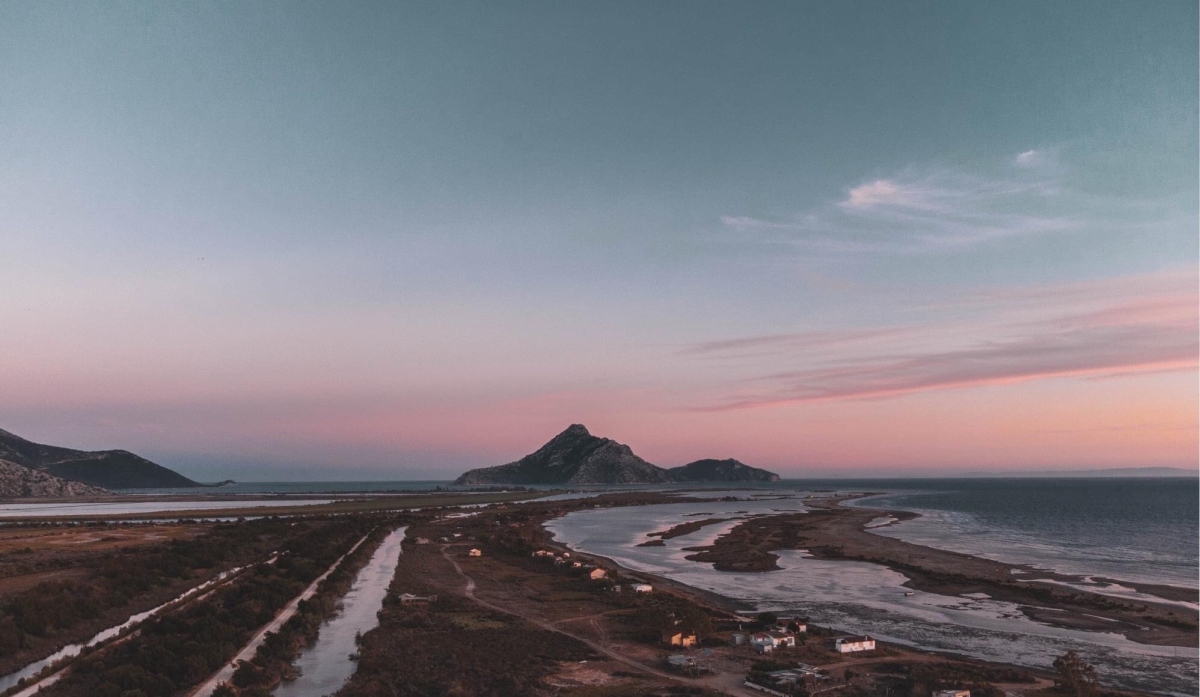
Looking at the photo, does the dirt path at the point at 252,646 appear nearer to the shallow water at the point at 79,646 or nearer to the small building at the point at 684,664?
the shallow water at the point at 79,646

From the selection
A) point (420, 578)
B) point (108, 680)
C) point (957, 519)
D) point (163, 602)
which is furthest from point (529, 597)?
point (957, 519)

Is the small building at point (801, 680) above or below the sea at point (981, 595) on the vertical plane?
above

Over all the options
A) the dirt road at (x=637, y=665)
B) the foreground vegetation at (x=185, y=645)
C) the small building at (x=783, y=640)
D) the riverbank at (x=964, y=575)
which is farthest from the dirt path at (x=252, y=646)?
the riverbank at (x=964, y=575)

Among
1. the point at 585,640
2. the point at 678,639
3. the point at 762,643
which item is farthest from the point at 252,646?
the point at 762,643

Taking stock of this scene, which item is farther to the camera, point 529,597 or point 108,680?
point 529,597

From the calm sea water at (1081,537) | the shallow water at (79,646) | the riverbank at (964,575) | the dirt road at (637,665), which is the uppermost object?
the shallow water at (79,646)

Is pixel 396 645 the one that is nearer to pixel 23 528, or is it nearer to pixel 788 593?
pixel 788 593

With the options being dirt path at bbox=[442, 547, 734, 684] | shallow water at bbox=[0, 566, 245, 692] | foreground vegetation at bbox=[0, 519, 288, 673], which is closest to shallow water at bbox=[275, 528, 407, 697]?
dirt path at bbox=[442, 547, 734, 684]
